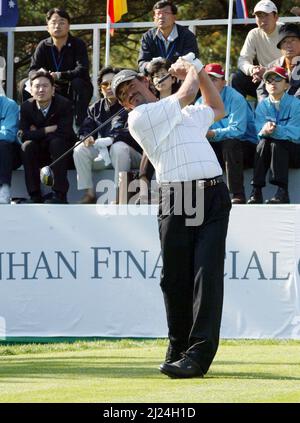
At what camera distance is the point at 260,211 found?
1201 centimetres

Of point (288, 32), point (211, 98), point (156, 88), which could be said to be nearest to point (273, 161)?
point (156, 88)

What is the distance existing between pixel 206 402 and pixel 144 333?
18.2 feet

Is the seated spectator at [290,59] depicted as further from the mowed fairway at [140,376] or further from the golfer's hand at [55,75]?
the mowed fairway at [140,376]

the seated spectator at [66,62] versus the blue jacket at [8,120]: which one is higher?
the seated spectator at [66,62]

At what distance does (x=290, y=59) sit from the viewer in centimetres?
1347

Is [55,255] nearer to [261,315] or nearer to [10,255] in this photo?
[10,255]

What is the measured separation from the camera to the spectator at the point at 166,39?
45.2 feet

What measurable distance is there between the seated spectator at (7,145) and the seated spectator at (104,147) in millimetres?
793

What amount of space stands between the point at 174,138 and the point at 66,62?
681cm

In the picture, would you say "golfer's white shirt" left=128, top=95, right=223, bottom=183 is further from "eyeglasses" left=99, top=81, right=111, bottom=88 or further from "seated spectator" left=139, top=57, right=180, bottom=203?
"eyeglasses" left=99, top=81, right=111, bottom=88

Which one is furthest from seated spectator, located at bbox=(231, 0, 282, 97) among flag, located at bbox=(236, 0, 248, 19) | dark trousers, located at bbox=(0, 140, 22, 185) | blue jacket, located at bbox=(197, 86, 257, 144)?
dark trousers, located at bbox=(0, 140, 22, 185)

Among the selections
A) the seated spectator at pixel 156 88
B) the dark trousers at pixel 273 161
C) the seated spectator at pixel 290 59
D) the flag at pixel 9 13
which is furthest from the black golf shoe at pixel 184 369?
the flag at pixel 9 13

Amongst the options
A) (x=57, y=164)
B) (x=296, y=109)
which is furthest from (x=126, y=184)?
(x=296, y=109)

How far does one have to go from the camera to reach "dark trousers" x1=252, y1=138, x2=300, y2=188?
12625mm
